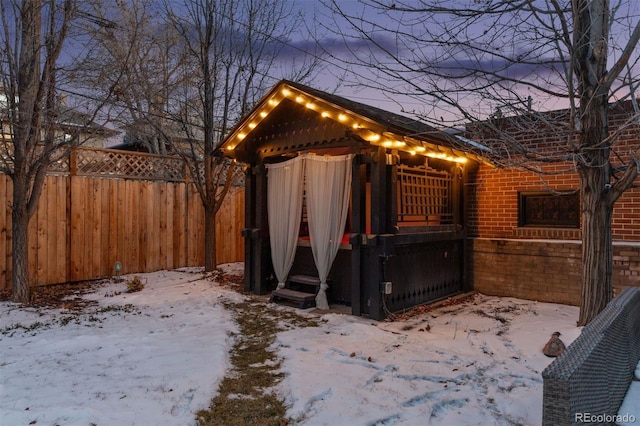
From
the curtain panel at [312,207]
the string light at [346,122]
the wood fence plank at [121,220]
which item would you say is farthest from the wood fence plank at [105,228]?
the curtain panel at [312,207]

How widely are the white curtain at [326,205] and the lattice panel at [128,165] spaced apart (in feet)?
13.1

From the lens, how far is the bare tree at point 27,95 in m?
5.91

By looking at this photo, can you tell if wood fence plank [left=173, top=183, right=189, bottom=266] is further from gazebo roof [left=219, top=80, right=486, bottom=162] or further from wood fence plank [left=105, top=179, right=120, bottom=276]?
gazebo roof [left=219, top=80, right=486, bottom=162]

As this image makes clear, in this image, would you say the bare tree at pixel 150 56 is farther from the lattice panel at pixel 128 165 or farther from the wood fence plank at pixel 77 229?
the wood fence plank at pixel 77 229

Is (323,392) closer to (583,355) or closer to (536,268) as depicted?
(583,355)

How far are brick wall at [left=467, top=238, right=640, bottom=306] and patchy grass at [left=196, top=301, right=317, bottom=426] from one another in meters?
Answer: 3.83

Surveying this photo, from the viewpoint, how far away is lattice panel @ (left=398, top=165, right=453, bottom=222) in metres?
6.47

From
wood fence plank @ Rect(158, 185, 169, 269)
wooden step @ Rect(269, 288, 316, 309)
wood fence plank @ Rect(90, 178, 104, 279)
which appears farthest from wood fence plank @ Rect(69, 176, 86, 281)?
wooden step @ Rect(269, 288, 316, 309)

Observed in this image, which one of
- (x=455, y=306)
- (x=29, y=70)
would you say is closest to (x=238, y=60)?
(x=29, y=70)

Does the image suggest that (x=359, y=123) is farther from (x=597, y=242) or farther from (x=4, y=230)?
(x=4, y=230)

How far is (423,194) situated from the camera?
7.01 metres

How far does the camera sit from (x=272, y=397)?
3.40 meters

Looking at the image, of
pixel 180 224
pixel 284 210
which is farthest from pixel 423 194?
pixel 180 224

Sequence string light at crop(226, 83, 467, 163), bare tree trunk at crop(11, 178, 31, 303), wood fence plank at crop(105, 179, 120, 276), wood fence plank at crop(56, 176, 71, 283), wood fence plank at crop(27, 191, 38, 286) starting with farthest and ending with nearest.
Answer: wood fence plank at crop(105, 179, 120, 276) < wood fence plank at crop(56, 176, 71, 283) < wood fence plank at crop(27, 191, 38, 286) < bare tree trunk at crop(11, 178, 31, 303) < string light at crop(226, 83, 467, 163)
